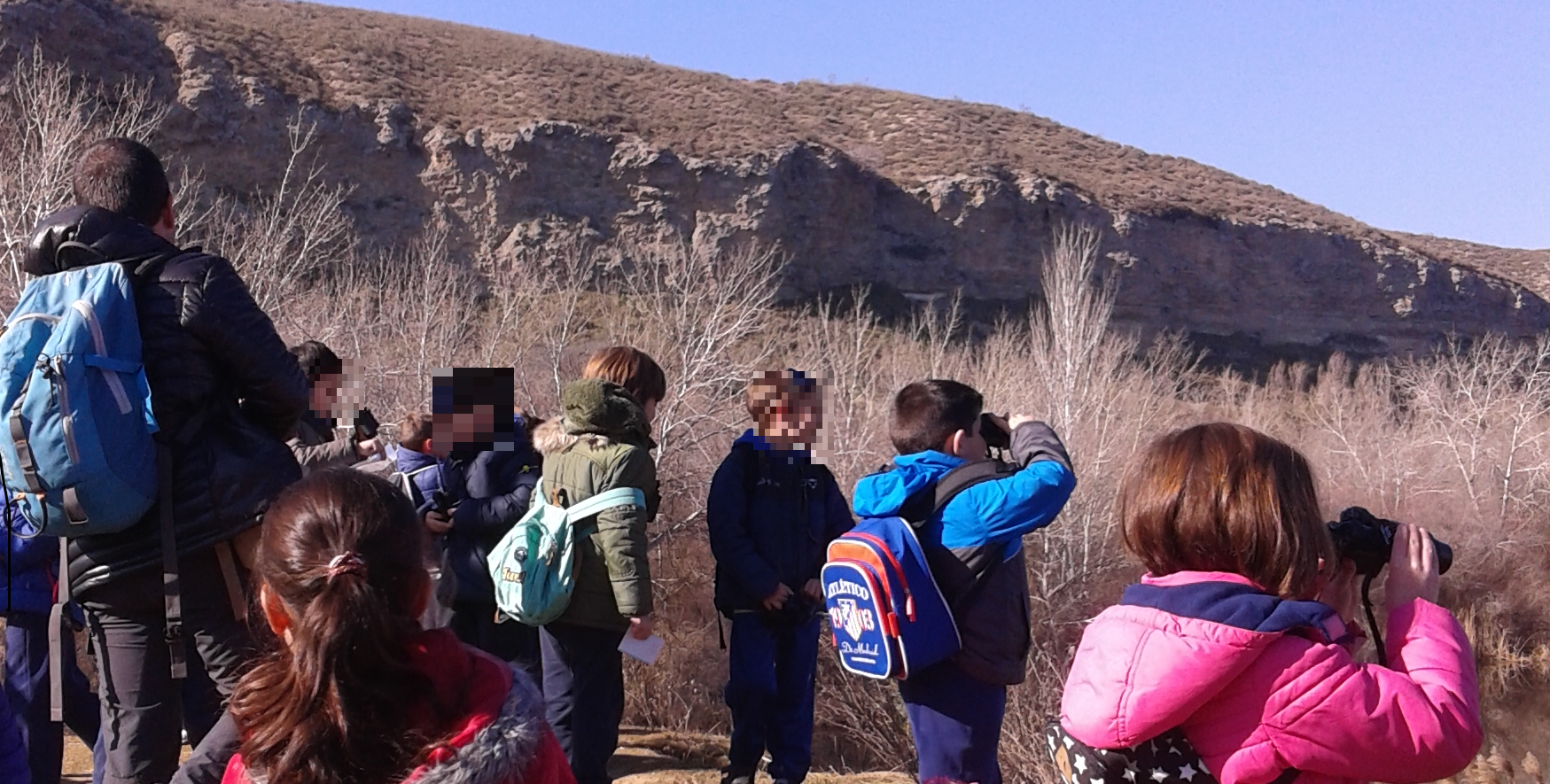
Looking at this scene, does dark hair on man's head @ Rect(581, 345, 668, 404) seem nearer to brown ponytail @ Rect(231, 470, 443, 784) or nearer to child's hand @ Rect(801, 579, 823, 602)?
child's hand @ Rect(801, 579, 823, 602)

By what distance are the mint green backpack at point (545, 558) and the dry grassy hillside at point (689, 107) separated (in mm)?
40227

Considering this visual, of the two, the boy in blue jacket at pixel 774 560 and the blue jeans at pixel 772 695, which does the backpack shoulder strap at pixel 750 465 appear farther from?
the blue jeans at pixel 772 695

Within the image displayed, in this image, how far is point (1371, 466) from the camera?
25.0 meters

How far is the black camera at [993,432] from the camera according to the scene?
12.7 feet

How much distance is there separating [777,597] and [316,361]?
211cm

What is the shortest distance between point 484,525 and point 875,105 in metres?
58.2

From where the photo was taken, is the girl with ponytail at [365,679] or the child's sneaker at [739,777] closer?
the girl with ponytail at [365,679]

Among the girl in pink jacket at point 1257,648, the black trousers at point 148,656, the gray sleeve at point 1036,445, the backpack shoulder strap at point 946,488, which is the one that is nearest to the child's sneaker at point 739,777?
the backpack shoulder strap at point 946,488

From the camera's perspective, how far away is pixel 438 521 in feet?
13.4

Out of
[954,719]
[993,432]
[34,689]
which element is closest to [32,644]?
[34,689]

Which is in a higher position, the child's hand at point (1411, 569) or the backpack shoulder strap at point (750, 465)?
the child's hand at point (1411, 569)

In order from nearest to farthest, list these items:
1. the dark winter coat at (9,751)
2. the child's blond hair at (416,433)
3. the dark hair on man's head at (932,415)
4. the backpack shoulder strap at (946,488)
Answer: the dark winter coat at (9,751) → the backpack shoulder strap at (946,488) → the dark hair on man's head at (932,415) → the child's blond hair at (416,433)

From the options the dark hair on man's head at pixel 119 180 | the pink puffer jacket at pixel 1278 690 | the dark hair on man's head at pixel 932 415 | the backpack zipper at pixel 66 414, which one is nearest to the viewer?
the pink puffer jacket at pixel 1278 690

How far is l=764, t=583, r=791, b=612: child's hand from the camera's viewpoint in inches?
181
